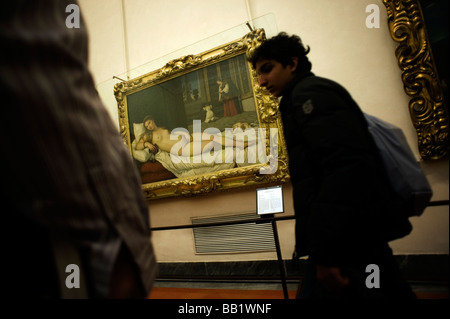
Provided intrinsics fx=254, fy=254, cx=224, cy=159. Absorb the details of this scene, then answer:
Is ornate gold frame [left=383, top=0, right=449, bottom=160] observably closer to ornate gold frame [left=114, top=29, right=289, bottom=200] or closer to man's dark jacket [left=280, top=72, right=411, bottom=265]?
ornate gold frame [left=114, top=29, right=289, bottom=200]

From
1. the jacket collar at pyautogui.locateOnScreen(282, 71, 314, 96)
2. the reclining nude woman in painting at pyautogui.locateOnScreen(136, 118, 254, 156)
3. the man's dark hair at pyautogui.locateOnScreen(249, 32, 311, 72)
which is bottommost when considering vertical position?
the jacket collar at pyautogui.locateOnScreen(282, 71, 314, 96)

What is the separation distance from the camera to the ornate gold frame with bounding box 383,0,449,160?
2.35m

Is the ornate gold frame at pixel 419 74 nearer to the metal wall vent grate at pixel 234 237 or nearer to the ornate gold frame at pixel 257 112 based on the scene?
the ornate gold frame at pixel 257 112

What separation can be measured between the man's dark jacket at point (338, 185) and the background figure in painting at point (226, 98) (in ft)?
8.44

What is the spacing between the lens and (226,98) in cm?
357

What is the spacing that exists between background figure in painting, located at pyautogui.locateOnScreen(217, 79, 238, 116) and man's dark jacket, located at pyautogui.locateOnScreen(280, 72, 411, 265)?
2.57 meters

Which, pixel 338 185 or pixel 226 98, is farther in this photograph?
pixel 226 98

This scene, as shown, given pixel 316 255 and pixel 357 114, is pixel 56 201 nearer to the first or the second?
pixel 316 255

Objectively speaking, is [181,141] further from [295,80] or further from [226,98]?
[295,80]

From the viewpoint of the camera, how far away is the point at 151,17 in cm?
443

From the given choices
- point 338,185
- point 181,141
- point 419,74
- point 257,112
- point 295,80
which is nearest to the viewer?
point 338,185

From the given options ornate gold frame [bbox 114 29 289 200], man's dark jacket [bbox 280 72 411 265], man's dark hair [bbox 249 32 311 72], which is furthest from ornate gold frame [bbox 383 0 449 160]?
man's dark jacket [bbox 280 72 411 265]

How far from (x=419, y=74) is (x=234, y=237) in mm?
2765

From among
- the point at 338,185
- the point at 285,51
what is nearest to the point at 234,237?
the point at 285,51
